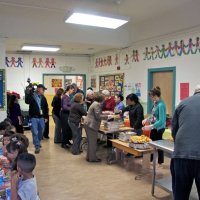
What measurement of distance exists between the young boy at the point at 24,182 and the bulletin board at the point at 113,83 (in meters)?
6.65

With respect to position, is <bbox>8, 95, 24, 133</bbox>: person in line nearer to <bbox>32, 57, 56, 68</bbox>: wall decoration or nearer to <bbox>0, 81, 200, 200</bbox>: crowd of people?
<bbox>0, 81, 200, 200</bbox>: crowd of people

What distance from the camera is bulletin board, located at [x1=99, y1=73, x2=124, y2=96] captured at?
8.44 meters

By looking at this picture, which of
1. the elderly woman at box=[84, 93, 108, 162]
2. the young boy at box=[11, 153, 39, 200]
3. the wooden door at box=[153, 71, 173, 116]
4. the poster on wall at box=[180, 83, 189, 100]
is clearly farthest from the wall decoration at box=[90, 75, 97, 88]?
the young boy at box=[11, 153, 39, 200]

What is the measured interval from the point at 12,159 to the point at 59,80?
8.41 metres

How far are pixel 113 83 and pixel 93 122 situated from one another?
4.20 meters

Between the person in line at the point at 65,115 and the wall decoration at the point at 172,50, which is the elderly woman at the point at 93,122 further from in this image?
the wall decoration at the point at 172,50

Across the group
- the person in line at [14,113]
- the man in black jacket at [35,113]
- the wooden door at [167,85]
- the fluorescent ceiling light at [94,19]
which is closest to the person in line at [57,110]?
the man in black jacket at [35,113]

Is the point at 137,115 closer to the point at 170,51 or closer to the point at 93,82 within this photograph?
the point at 170,51

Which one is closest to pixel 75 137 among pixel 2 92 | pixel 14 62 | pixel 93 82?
pixel 2 92

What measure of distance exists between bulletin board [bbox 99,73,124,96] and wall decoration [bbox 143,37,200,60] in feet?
4.97

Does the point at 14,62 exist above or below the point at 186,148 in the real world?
above

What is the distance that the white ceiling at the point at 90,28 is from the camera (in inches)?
212

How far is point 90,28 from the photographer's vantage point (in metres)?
7.14

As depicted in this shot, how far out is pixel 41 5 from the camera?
5.44m
